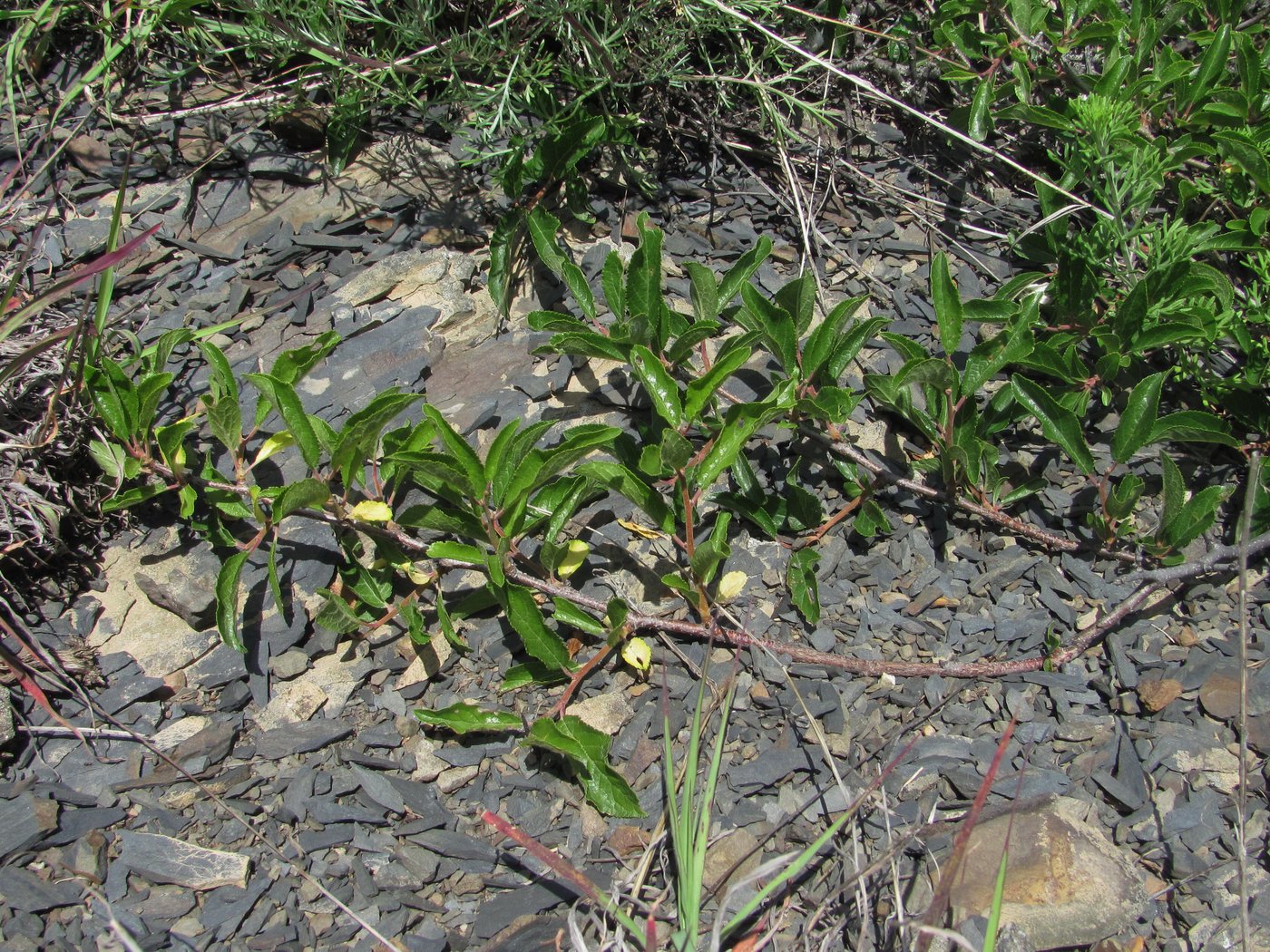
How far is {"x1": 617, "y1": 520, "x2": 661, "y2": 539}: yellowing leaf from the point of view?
7.04 ft

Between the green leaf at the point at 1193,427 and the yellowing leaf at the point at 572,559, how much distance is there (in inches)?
51.4

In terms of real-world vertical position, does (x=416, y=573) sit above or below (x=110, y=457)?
below

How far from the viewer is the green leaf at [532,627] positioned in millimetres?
1928

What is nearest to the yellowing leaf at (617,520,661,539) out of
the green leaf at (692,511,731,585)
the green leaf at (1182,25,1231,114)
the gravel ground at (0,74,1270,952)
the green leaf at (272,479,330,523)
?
the gravel ground at (0,74,1270,952)

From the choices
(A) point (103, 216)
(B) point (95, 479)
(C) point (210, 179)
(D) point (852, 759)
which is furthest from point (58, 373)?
(D) point (852, 759)

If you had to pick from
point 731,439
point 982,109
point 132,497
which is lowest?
point 731,439

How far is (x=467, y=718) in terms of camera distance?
1898 mm

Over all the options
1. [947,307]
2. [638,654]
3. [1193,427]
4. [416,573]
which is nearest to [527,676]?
[638,654]

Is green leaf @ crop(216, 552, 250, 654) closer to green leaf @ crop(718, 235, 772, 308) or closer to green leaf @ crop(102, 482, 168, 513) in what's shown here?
green leaf @ crop(102, 482, 168, 513)

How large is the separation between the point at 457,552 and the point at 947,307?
127cm

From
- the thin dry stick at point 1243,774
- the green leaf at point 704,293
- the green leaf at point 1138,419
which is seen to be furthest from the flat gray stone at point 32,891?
the green leaf at point 1138,419

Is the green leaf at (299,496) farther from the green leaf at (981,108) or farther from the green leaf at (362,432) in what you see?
the green leaf at (981,108)

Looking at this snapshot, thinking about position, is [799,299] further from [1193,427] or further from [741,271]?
[1193,427]

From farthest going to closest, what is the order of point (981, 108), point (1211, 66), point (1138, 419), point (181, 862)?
point (981, 108) < point (1211, 66) < point (1138, 419) < point (181, 862)
